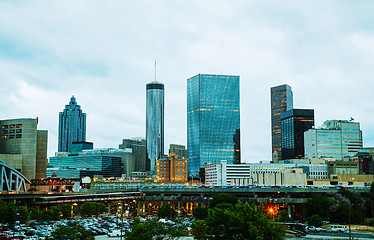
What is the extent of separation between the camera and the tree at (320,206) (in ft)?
468

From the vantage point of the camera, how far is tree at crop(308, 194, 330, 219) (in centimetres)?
14262

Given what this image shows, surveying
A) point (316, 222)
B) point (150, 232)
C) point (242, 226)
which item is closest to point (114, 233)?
point (150, 232)

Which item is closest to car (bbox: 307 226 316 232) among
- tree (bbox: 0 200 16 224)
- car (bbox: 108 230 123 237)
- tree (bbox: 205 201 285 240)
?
car (bbox: 108 230 123 237)

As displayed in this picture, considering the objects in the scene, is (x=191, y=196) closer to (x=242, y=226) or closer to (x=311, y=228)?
(x=311, y=228)

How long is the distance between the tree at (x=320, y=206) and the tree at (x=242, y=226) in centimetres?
8247

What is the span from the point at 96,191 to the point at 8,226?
80.4 m

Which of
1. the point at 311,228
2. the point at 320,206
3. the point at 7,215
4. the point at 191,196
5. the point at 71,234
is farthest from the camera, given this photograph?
the point at 191,196

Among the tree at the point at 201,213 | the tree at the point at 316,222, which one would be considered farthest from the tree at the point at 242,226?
the tree at the point at 201,213

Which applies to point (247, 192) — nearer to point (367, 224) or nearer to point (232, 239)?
point (367, 224)

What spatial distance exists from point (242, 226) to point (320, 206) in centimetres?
8792

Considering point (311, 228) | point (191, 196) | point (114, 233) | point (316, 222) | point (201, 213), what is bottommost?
point (311, 228)

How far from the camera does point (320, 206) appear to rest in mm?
143750

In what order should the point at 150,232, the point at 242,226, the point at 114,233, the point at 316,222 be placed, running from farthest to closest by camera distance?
the point at 316,222
the point at 114,233
the point at 150,232
the point at 242,226

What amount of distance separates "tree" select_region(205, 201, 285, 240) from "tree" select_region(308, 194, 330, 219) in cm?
8247
